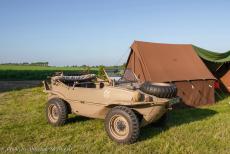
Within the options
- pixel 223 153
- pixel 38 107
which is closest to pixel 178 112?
pixel 223 153

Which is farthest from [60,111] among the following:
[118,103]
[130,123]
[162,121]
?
[162,121]

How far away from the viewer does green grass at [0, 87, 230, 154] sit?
607cm

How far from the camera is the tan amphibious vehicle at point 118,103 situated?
252 inches

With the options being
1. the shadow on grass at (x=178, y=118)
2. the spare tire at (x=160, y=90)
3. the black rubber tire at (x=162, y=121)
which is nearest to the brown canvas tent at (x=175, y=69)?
the shadow on grass at (x=178, y=118)

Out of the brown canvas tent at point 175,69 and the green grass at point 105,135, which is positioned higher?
the brown canvas tent at point 175,69

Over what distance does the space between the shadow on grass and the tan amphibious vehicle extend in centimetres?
38

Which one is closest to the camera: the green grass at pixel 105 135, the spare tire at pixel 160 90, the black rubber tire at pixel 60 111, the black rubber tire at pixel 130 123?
the green grass at pixel 105 135

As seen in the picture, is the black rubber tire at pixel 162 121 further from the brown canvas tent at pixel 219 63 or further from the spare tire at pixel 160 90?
the brown canvas tent at pixel 219 63

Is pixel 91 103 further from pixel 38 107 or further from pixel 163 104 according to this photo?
pixel 38 107

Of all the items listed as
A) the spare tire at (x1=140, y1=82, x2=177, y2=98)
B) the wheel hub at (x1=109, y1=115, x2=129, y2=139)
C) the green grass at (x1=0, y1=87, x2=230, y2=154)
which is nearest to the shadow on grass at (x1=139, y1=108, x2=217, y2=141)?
the green grass at (x1=0, y1=87, x2=230, y2=154)

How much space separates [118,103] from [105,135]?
941 millimetres

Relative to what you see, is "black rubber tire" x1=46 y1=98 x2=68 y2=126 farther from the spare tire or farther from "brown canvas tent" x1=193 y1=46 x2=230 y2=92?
"brown canvas tent" x1=193 y1=46 x2=230 y2=92

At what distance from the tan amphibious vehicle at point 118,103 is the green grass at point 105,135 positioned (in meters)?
0.33

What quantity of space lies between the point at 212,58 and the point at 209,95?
2982 millimetres
